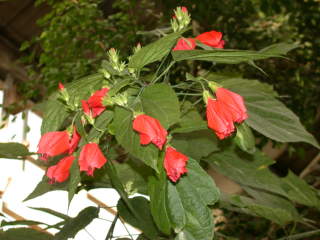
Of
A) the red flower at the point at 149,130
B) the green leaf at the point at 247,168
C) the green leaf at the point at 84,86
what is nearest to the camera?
the red flower at the point at 149,130

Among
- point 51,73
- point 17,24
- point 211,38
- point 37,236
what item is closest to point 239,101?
point 211,38

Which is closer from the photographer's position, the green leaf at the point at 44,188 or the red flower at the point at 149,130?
the red flower at the point at 149,130

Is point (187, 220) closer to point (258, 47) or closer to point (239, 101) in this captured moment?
point (239, 101)

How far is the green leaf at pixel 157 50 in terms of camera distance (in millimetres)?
554

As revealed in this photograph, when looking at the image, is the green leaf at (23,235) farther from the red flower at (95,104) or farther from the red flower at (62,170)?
the red flower at (95,104)

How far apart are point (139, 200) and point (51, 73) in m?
1.57

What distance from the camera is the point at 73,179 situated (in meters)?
0.61

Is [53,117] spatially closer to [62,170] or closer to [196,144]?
[62,170]

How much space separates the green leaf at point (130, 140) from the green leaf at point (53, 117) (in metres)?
0.12

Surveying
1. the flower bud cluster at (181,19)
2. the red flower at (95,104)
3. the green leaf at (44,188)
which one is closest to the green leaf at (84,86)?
the red flower at (95,104)

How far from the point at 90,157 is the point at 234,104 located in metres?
0.19

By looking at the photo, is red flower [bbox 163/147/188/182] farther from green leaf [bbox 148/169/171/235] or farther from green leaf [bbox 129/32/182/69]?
green leaf [bbox 129/32/182/69]

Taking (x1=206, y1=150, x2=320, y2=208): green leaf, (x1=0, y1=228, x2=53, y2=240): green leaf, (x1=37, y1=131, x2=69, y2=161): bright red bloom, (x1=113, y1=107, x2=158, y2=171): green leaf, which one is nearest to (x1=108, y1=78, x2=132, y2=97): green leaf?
(x1=113, y1=107, x2=158, y2=171): green leaf

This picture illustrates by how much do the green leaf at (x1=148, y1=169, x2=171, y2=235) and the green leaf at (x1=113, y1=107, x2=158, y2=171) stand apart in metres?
0.06
